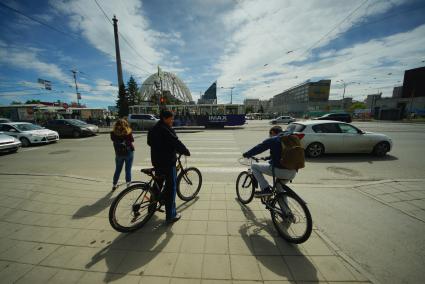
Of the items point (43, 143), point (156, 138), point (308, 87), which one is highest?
point (308, 87)

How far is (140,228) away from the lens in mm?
A: 3098

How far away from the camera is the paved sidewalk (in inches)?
84.7

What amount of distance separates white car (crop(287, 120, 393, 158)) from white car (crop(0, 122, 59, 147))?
1613cm

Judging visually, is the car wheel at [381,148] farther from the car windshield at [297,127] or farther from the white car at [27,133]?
the white car at [27,133]

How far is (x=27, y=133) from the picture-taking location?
1154cm

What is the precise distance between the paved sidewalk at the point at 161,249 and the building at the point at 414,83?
68103 mm

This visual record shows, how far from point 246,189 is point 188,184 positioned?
4.49ft

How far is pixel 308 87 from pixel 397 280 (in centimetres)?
10490

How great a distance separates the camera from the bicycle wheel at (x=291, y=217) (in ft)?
8.52

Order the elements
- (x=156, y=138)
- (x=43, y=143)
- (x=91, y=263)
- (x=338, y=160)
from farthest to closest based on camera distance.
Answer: (x=43, y=143) < (x=338, y=160) < (x=156, y=138) < (x=91, y=263)

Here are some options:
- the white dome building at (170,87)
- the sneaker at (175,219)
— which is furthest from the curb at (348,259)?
the white dome building at (170,87)

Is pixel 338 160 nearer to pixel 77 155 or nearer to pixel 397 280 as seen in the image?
pixel 397 280

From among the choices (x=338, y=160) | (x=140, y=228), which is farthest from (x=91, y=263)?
(x=338, y=160)

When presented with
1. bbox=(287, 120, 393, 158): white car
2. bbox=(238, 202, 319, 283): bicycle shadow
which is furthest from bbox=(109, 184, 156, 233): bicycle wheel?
bbox=(287, 120, 393, 158): white car
